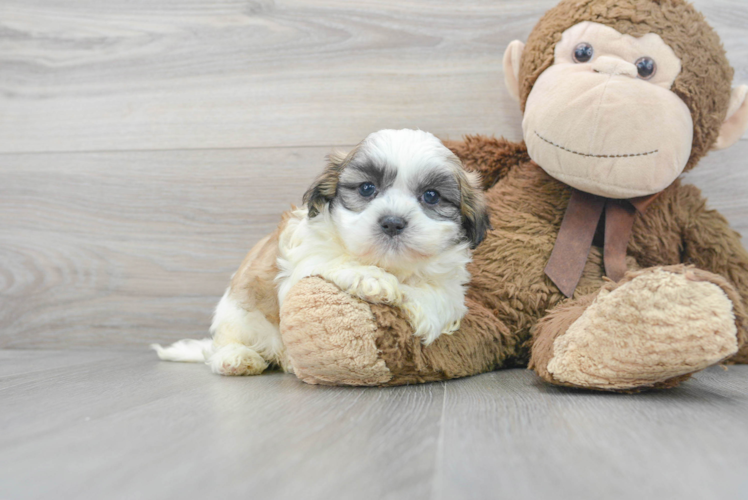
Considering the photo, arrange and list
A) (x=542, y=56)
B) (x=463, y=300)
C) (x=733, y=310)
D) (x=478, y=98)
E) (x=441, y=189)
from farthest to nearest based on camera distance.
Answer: (x=478, y=98) → (x=542, y=56) → (x=463, y=300) → (x=441, y=189) → (x=733, y=310)

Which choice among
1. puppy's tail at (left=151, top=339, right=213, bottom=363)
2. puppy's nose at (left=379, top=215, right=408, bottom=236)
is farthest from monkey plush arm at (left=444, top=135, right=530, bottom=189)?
puppy's tail at (left=151, top=339, right=213, bottom=363)

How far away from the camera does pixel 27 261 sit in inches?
72.7

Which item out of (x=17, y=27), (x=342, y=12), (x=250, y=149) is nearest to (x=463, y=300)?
(x=250, y=149)

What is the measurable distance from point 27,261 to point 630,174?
182 centimetres

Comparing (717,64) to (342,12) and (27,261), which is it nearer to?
(342,12)

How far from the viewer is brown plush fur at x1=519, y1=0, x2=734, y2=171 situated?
1.23 meters

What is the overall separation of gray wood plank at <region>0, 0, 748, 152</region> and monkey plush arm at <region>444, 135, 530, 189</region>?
8.1 inches

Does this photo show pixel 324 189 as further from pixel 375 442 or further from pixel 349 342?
pixel 375 442

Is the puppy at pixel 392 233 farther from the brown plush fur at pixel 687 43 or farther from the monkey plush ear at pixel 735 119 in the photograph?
the monkey plush ear at pixel 735 119

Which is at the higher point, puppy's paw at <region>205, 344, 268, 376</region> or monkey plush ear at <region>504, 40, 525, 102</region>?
monkey plush ear at <region>504, 40, 525, 102</region>

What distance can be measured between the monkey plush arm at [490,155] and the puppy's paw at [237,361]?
0.73 m

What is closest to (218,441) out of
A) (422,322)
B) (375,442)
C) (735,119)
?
(375,442)

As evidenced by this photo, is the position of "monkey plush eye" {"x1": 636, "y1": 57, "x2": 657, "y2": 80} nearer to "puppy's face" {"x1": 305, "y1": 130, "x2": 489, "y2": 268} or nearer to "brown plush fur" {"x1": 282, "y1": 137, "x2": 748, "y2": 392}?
"brown plush fur" {"x1": 282, "y1": 137, "x2": 748, "y2": 392}

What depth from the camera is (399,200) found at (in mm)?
1078
